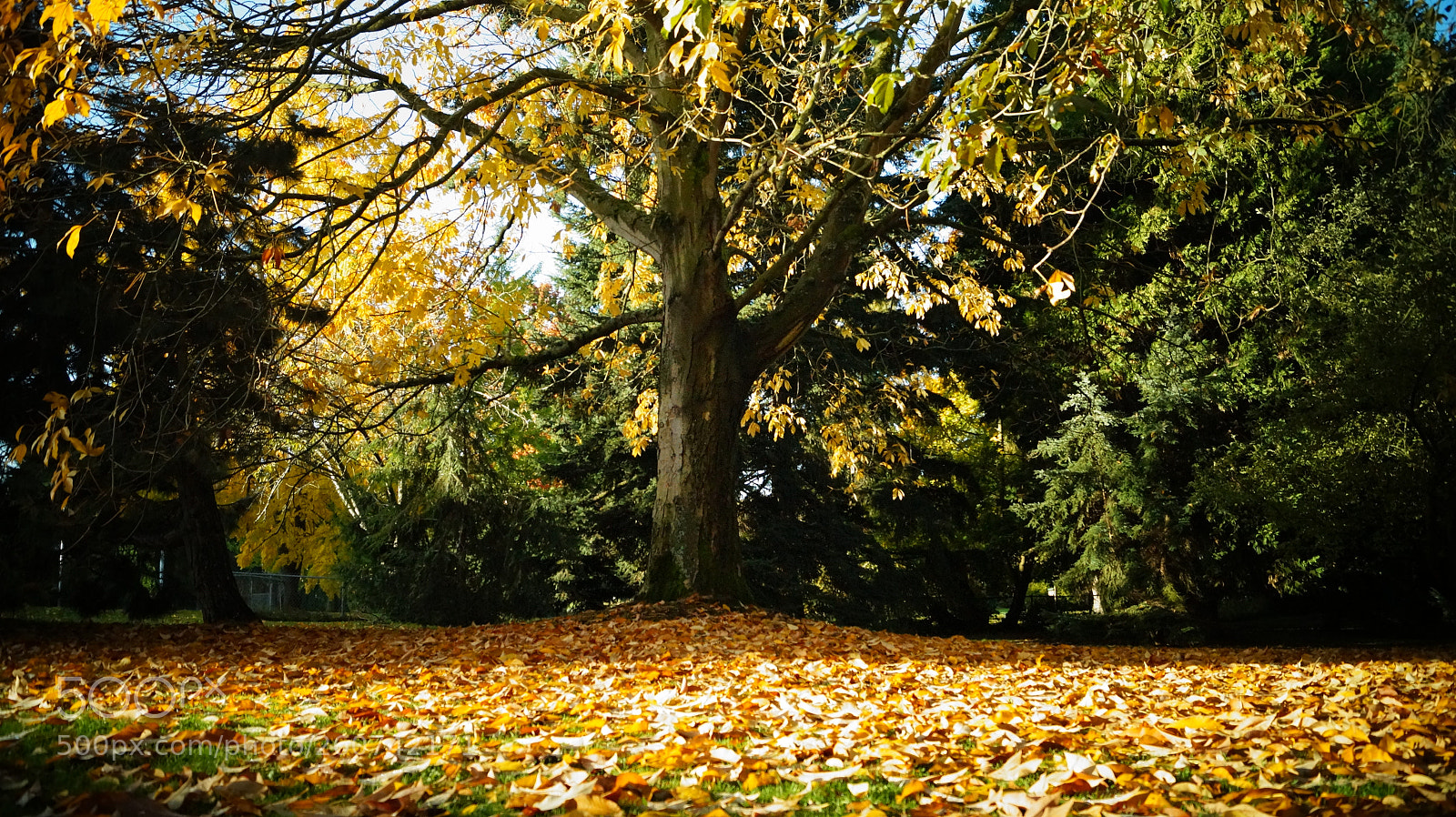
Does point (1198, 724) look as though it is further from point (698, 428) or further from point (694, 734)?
point (698, 428)

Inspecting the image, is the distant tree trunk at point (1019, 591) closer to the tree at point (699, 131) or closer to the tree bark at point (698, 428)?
the tree at point (699, 131)

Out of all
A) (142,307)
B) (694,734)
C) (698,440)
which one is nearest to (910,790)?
(694,734)

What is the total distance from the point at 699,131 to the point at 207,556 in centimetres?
624

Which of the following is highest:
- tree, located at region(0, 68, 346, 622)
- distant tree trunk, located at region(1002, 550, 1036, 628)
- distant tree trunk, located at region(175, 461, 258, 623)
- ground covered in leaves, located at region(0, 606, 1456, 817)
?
tree, located at region(0, 68, 346, 622)

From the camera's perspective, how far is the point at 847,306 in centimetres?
1403

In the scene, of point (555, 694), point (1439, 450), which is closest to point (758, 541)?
point (1439, 450)

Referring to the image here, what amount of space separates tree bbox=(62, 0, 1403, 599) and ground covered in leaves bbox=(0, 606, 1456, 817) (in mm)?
2540

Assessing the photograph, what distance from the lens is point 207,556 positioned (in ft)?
28.2

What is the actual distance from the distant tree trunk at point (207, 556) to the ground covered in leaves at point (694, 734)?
2.40m

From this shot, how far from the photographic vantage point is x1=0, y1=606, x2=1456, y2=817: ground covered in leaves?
2.55 meters

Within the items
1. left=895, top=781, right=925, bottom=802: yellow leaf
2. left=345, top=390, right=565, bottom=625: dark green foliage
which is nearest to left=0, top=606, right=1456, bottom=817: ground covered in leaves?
left=895, top=781, right=925, bottom=802: yellow leaf

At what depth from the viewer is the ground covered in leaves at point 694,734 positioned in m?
2.55

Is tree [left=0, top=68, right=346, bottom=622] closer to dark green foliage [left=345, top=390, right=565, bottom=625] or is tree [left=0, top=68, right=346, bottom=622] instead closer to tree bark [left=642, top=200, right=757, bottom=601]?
tree bark [left=642, top=200, right=757, bottom=601]

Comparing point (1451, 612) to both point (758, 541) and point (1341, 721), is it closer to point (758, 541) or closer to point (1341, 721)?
point (758, 541)
